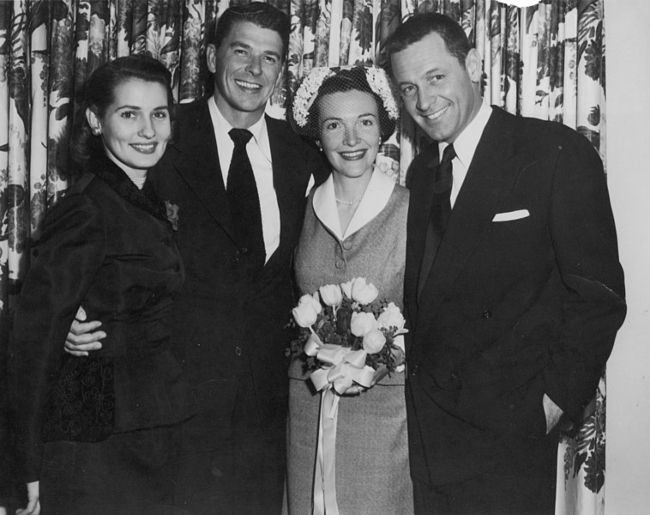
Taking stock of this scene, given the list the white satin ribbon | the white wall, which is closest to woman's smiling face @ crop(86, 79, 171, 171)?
the white satin ribbon

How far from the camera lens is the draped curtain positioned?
3143 millimetres

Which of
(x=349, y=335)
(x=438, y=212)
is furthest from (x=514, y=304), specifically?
(x=349, y=335)

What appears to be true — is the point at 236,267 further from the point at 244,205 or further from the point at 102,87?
the point at 102,87

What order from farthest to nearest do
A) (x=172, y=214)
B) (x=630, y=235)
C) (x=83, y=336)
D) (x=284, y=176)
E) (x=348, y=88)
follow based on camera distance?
(x=630, y=235) < (x=284, y=176) < (x=348, y=88) < (x=172, y=214) < (x=83, y=336)

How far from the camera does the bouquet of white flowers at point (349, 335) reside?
2.25 meters

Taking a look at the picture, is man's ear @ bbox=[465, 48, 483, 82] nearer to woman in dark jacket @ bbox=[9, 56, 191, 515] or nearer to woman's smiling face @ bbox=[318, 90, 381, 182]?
woman's smiling face @ bbox=[318, 90, 381, 182]

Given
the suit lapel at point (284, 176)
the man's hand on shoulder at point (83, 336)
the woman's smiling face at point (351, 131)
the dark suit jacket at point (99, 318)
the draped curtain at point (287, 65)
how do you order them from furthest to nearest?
the draped curtain at point (287, 65)
the suit lapel at point (284, 176)
the woman's smiling face at point (351, 131)
the man's hand on shoulder at point (83, 336)
the dark suit jacket at point (99, 318)

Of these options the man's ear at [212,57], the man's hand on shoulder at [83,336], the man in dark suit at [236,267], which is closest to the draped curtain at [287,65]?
the man's ear at [212,57]

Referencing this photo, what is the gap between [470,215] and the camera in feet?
7.41

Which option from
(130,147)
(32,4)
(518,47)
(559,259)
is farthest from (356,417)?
(32,4)

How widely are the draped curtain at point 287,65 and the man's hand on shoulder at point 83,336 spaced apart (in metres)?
1.48

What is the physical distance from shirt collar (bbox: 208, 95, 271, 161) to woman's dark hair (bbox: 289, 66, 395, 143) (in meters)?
0.22

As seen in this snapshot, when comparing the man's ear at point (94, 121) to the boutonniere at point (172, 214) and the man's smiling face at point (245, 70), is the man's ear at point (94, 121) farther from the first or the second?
the man's smiling face at point (245, 70)

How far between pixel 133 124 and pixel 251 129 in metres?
0.74
